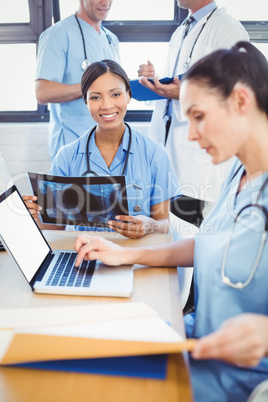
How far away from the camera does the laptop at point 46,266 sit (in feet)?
3.00

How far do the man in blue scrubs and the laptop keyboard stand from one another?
1097 millimetres

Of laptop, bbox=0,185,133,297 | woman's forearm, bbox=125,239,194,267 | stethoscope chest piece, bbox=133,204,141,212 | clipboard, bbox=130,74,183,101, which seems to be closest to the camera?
laptop, bbox=0,185,133,297

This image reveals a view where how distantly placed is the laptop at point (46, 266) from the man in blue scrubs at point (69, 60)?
1.03m

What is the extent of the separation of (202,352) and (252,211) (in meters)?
0.37

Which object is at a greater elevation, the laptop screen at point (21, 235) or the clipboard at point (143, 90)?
the clipboard at point (143, 90)

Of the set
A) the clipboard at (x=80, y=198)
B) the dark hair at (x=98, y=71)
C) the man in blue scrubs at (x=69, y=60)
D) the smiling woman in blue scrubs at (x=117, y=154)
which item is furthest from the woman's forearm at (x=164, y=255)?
the man in blue scrubs at (x=69, y=60)

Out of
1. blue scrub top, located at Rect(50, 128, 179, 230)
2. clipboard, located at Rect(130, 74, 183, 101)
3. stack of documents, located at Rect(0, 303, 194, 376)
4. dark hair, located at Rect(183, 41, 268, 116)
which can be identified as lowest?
blue scrub top, located at Rect(50, 128, 179, 230)

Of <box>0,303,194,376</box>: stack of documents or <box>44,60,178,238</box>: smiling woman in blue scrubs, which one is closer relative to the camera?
<box>0,303,194,376</box>: stack of documents

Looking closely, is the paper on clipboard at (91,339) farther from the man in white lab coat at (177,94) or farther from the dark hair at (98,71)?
the man in white lab coat at (177,94)

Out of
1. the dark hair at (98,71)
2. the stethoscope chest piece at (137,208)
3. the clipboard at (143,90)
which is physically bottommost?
the stethoscope chest piece at (137,208)

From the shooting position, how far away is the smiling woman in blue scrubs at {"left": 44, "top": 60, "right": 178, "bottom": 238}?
5.08ft

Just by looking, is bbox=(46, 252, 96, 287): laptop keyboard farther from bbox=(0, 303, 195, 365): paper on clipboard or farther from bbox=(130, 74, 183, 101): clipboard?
bbox=(130, 74, 183, 101): clipboard

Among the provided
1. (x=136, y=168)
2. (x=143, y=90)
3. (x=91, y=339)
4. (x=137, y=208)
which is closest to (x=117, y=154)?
(x=136, y=168)

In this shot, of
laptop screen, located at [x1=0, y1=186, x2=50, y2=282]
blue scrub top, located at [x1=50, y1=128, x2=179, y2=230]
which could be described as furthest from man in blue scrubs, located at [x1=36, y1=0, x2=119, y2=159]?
laptop screen, located at [x1=0, y1=186, x2=50, y2=282]
